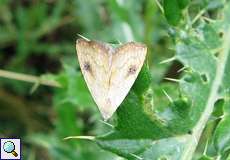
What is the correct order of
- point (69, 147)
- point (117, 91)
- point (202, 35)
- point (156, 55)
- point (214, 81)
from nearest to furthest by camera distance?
point (117, 91)
point (214, 81)
point (202, 35)
point (69, 147)
point (156, 55)

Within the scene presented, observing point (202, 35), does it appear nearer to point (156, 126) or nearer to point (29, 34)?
point (156, 126)

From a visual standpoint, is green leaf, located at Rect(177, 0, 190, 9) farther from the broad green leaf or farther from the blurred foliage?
the broad green leaf

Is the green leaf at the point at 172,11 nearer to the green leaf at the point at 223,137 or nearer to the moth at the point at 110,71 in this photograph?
the moth at the point at 110,71

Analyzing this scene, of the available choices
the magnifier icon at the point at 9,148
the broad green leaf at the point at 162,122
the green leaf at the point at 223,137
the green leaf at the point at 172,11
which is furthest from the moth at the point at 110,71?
the magnifier icon at the point at 9,148

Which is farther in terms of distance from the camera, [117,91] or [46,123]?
[46,123]

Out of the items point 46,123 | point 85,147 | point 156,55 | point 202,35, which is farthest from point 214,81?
point 46,123

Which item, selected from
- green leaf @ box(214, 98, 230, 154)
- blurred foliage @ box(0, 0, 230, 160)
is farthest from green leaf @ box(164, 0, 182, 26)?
green leaf @ box(214, 98, 230, 154)

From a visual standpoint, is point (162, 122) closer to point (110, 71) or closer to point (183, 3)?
point (110, 71)
